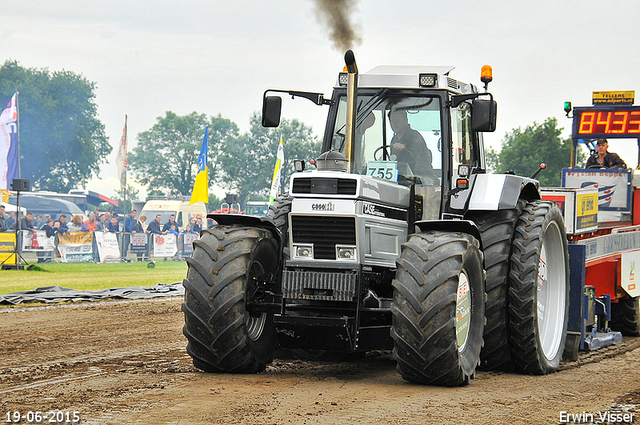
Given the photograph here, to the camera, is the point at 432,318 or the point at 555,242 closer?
the point at 432,318

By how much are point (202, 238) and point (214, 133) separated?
277 feet

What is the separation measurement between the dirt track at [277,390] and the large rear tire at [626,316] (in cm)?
170

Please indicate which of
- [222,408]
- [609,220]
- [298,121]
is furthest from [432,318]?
[298,121]

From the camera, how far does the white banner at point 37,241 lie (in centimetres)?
2248

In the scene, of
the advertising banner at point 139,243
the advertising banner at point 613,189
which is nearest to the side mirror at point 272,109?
the advertising banner at point 613,189

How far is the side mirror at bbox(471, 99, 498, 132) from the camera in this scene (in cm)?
698

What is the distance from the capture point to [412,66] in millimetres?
7734

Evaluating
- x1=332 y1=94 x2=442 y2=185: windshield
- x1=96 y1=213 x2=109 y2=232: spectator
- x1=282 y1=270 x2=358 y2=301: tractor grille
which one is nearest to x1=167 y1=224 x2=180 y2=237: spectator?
x1=96 y1=213 x2=109 y2=232: spectator

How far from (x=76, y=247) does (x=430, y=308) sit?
19.5m

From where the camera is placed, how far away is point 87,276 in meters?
19.3

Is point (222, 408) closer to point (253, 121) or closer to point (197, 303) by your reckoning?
point (197, 303)

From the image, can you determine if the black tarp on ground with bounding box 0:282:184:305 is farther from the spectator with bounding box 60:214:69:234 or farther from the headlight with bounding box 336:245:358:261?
the headlight with bounding box 336:245:358:261

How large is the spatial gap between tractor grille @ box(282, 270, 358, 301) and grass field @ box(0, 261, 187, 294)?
10.4 metres

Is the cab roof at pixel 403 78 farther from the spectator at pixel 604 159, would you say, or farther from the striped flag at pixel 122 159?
the striped flag at pixel 122 159
